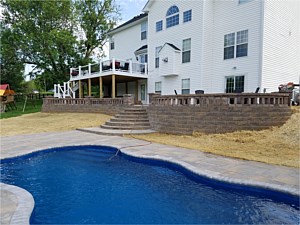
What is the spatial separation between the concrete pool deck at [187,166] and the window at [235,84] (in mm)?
7445

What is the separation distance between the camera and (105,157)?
729 centimetres

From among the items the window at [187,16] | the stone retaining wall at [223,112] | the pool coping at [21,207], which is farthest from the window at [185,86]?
the pool coping at [21,207]

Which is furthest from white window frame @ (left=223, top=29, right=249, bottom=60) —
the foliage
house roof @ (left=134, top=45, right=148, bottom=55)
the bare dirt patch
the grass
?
the foliage

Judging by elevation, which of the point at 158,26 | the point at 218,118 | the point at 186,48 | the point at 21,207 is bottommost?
the point at 21,207

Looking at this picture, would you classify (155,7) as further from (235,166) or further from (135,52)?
(235,166)

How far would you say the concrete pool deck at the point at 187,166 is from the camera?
3.54m

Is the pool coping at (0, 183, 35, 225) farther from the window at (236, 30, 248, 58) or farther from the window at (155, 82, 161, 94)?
the window at (155, 82, 161, 94)

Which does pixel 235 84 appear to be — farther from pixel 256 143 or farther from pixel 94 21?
pixel 94 21

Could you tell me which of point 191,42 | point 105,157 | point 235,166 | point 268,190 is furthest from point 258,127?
point 191,42

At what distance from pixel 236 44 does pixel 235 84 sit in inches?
92.1

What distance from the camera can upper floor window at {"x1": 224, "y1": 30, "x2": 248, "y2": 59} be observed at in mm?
12641

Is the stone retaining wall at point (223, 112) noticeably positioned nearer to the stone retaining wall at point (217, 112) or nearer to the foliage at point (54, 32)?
the stone retaining wall at point (217, 112)

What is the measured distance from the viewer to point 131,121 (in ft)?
39.2

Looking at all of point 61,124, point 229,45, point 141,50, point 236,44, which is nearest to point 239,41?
point 236,44
